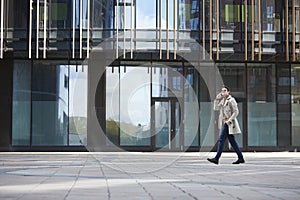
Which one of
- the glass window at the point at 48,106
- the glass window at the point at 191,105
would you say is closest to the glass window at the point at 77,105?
the glass window at the point at 48,106

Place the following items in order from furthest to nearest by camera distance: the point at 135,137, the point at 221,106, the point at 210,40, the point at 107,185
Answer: the point at 135,137 < the point at 210,40 < the point at 221,106 < the point at 107,185

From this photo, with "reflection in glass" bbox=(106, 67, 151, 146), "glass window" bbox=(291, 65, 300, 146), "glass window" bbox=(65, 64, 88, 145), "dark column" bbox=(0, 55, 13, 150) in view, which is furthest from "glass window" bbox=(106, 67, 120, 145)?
"glass window" bbox=(291, 65, 300, 146)

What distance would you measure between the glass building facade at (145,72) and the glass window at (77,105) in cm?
4

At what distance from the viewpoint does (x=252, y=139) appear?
78.2 ft

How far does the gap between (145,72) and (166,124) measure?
2.44 metres

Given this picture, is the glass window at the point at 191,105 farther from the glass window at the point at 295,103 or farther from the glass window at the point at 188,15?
the glass window at the point at 295,103

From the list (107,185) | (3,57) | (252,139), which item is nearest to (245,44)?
(252,139)

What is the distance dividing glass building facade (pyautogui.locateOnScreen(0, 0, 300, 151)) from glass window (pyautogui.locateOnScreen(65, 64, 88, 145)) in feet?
0.14

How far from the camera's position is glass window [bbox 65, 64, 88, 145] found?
23078 millimetres

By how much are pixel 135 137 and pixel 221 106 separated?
33.8ft

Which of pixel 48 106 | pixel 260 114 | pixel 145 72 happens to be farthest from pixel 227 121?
pixel 48 106

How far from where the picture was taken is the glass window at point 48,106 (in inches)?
902

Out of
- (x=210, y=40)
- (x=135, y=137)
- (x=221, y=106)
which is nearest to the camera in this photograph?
(x=221, y=106)

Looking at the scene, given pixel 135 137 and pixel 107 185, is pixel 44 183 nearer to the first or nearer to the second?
pixel 107 185
